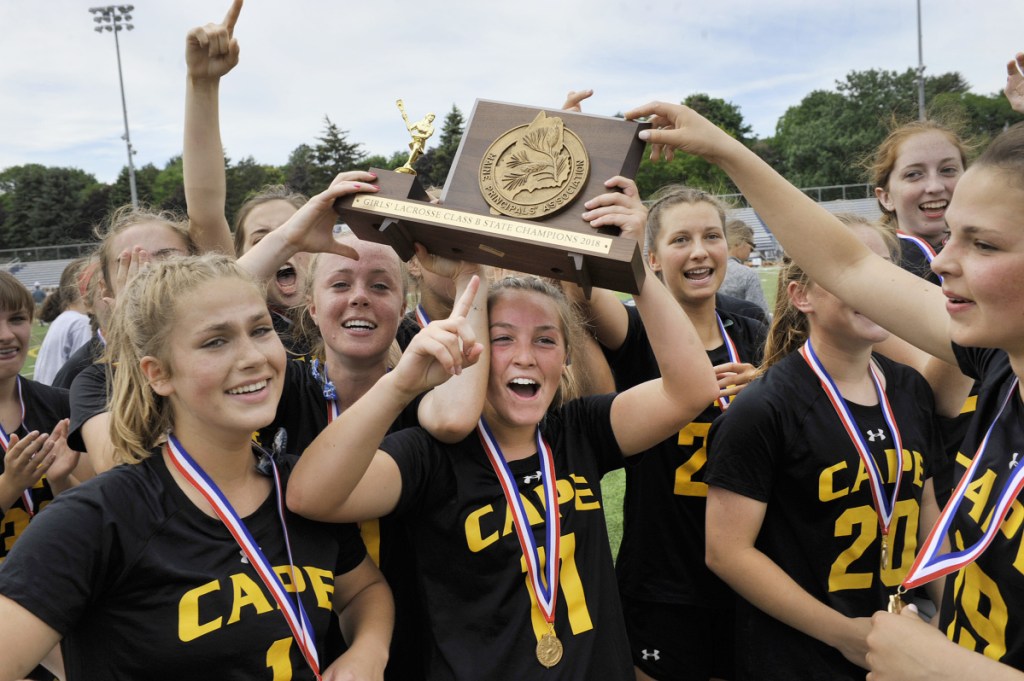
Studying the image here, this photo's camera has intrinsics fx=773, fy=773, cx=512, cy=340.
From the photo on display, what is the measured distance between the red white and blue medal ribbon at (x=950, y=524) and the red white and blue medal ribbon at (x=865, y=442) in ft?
1.72

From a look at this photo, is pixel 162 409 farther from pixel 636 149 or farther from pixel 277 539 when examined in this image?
pixel 636 149

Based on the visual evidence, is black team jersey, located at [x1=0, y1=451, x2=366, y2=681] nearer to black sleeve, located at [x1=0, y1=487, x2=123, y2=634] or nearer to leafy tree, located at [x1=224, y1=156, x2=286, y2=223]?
black sleeve, located at [x1=0, y1=487, x2=123, y2=634]

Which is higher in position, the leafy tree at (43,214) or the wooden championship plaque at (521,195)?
the leafy tree at (43,214)

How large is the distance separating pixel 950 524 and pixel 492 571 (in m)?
1.21

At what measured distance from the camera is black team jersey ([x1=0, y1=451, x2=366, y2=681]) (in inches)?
67.9

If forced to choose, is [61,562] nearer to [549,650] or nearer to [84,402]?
[84,402]

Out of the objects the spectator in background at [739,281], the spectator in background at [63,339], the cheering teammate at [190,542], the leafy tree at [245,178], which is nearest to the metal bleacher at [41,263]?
the leafy tree at [245,178]

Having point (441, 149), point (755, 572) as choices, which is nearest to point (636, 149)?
point (755, 572)

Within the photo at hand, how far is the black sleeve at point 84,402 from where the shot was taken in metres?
2.63

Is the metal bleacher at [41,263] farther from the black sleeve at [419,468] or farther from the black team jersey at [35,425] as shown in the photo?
the black sleeve at [419,468]

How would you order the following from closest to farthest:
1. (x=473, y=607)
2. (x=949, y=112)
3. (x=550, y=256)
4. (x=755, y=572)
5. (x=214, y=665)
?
1. (x=214, y=665)
2. (x=550, y=256)
3. (x=473, y=607)
4. (x=755, y=572)
5. (x=949, y=112)

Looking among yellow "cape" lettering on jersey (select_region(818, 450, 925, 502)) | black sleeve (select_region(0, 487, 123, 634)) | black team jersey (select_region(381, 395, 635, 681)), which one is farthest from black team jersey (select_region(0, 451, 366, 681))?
yellow "cape" lettering on jersey (select_region(818, 450, 925, 502))

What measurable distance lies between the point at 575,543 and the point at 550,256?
0.90m

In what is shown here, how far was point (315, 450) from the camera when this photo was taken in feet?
6.95
